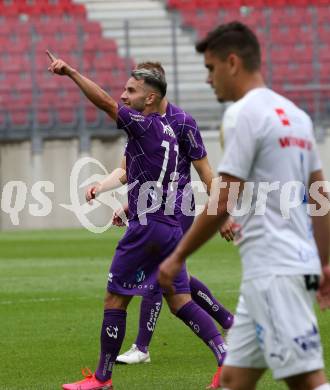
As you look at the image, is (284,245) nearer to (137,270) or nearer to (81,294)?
(137,270)

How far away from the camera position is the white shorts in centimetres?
443

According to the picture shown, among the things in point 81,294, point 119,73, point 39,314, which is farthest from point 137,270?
point 119,73

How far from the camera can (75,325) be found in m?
10.1

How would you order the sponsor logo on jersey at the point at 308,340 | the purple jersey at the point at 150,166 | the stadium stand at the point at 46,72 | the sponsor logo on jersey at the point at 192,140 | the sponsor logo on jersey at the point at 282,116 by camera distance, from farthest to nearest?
the stadium stand at the point at 46,72
the sponsor logo on jersey at the point at 192,140
the purple jersey at the point at 150,166
the sponsor logo on jersey at the point at 282,116
the sponsor logo on jersey at the point at 308,340

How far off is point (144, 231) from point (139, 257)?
168 mm

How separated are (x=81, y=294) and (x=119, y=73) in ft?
46.5

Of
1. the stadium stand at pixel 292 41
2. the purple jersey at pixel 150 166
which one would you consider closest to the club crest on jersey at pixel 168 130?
the purple jersey at pixel 150 166

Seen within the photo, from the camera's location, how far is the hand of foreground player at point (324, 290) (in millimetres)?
4711

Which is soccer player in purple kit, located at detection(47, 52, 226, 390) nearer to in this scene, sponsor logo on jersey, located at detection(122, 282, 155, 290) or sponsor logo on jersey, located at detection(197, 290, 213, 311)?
sponsor logo on jersey, located at detection(122, 282, 155, 290)

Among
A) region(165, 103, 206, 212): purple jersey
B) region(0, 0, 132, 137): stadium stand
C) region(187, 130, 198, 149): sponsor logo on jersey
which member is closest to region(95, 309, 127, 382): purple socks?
region(165, 103, 206, 212): purple jersey

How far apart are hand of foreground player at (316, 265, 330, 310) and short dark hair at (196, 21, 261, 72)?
35.1 inches

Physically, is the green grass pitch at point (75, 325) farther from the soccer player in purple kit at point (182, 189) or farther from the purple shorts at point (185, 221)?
the purple shorts at point (185, 221)

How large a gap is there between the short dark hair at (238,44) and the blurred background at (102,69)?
19.8 metres

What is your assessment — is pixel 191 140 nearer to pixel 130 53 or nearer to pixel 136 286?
pixel 136 286
